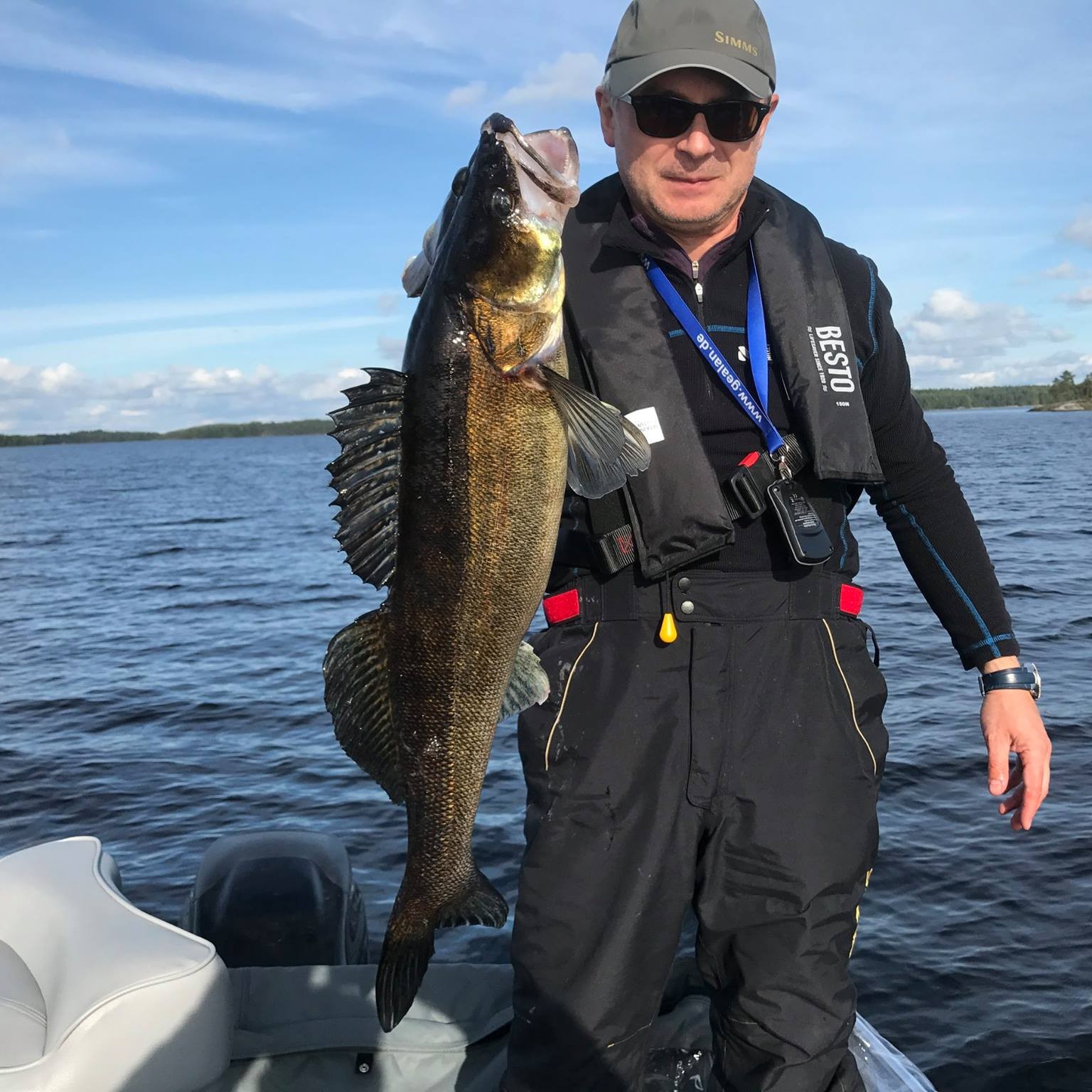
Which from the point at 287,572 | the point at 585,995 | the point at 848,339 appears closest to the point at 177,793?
the point at 585,995

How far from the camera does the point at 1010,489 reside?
3341cm

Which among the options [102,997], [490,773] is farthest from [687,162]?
[490,773]

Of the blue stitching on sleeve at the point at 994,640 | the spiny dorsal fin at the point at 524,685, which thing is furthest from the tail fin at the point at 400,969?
the blue stitching on sleeve at the point at 994,640

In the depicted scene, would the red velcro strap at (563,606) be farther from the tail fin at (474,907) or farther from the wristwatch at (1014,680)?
the wristwatch at (1014,680)

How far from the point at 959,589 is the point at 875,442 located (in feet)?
1.86

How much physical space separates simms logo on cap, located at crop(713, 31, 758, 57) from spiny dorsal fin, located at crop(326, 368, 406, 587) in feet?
4.55

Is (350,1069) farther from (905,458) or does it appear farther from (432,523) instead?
(905,458)

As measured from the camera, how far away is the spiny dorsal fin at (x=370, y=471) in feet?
9.19

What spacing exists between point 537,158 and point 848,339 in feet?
4.20

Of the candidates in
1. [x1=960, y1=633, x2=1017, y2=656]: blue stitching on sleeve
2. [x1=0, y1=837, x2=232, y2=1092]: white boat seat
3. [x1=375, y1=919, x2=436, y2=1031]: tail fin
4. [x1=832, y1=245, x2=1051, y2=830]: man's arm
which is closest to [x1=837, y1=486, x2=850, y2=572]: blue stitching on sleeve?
[x1=832, y1=245, x2=1051, y2=830]: man's arm

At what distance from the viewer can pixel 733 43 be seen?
320cm

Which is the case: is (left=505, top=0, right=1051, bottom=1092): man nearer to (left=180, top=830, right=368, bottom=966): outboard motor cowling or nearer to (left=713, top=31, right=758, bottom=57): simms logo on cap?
(left=713, top=31, right=758, bottom=57): simms logo on cap

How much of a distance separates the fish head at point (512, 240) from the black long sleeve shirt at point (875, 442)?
0.74 metres

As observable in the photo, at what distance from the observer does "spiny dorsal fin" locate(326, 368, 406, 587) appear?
Result: 2801mm
